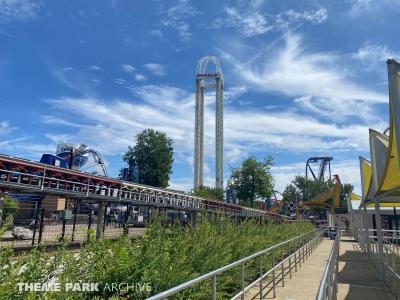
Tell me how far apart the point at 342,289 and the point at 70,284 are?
8421 mm

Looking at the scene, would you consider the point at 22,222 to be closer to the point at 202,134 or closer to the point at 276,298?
the point at 276,298

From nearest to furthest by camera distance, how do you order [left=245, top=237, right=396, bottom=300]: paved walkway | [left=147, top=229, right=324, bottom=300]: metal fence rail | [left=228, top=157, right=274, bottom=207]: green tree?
[left=147, top=229, right=324, bottom=300]: metal fence rail, [left=245, top=237, right=396, bottom=300]: paved walkway, [left=228, top=157, right=274, bottom=207]: green tree

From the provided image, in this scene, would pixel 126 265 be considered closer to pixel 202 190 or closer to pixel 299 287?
pixel 299 287

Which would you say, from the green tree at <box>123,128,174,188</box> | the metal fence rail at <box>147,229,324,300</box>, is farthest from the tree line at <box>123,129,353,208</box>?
the metal fence rail at <box>147,229,324,300</box>

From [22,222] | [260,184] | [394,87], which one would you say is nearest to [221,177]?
[260,184]

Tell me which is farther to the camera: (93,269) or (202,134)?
(202,134)

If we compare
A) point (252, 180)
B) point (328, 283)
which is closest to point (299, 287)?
point (328, 283)

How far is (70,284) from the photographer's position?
3838 millimetres

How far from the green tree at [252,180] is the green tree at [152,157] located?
56.7 ft

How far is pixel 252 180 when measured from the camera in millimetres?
59156

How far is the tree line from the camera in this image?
59.1 meters

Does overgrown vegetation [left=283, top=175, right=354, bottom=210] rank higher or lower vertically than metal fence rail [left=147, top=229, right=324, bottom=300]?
higher

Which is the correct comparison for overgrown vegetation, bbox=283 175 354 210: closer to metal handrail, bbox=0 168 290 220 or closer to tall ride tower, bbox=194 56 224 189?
tall ride tower, bbox=194 56 224 189

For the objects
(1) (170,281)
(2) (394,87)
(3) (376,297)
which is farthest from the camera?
(3) (376,297)
